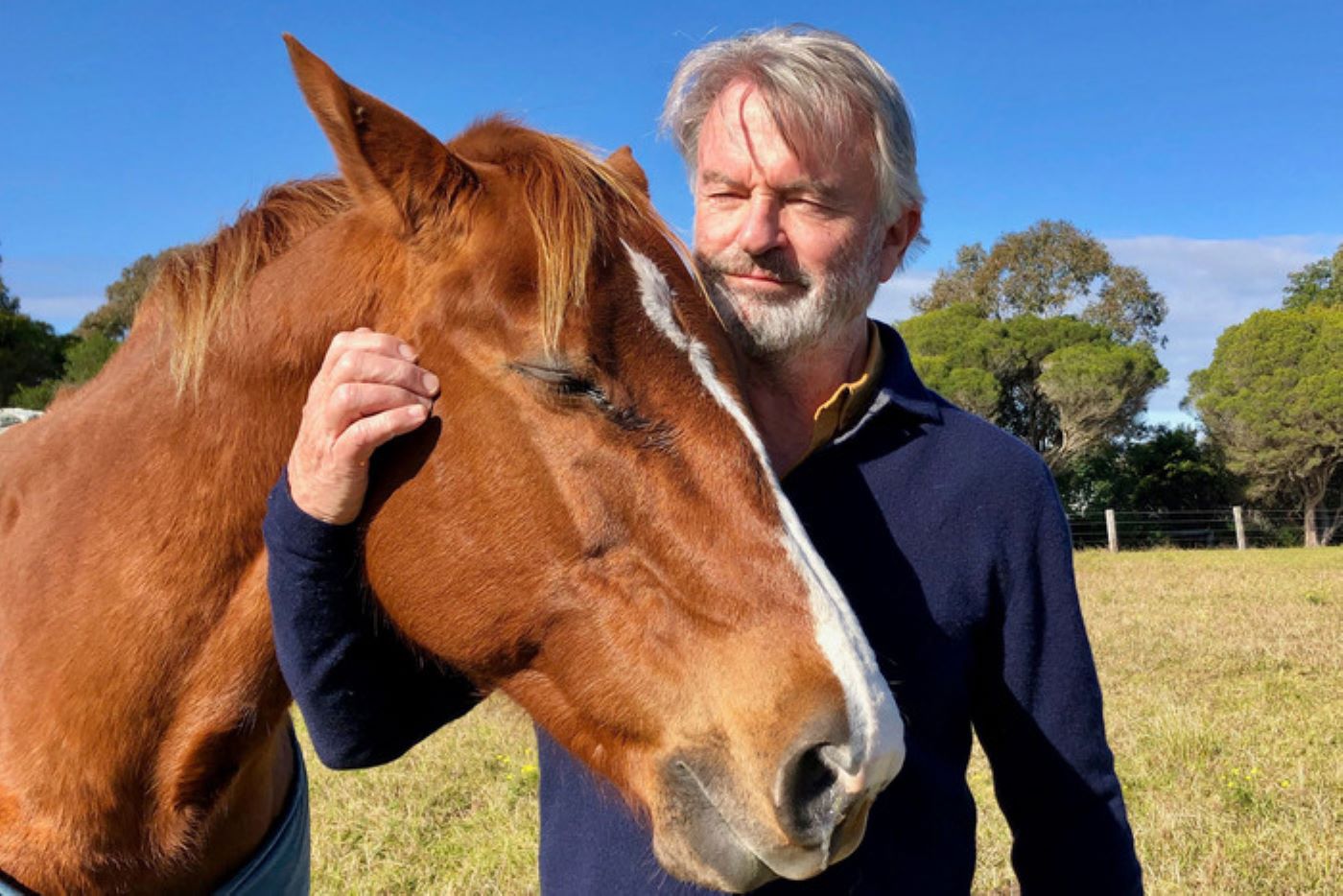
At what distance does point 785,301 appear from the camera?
7.18 ft

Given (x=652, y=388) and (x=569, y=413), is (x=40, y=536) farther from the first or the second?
(x=652, y=388)

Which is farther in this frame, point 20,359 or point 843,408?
point 20,359

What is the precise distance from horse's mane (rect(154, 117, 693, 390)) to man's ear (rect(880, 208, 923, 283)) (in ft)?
2.41

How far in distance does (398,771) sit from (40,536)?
4.41 m

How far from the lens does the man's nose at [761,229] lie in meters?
2.14

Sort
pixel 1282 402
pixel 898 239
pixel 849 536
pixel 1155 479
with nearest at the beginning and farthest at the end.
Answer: pixel 849 536 < pixel 898 239 < pixel 1282 402 < pixel 1155 479

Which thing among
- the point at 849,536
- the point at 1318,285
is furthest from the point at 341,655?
the point at 1318,285

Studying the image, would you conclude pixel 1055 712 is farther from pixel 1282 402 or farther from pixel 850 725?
pixel 1282 402

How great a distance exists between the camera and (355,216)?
2.02 meters

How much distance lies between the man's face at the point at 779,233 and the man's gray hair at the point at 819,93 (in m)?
0.04

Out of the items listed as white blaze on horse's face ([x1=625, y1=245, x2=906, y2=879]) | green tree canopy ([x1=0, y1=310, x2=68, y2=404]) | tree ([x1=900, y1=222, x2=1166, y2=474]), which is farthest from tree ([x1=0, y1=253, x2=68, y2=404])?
tree ([x1=900, y1=222, x2=1166, y2=474])

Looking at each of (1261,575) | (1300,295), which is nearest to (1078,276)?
(1300,295)

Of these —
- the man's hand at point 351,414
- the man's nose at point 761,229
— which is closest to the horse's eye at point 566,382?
the man's hand at point 351,414

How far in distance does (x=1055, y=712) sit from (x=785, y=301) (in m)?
1.05
